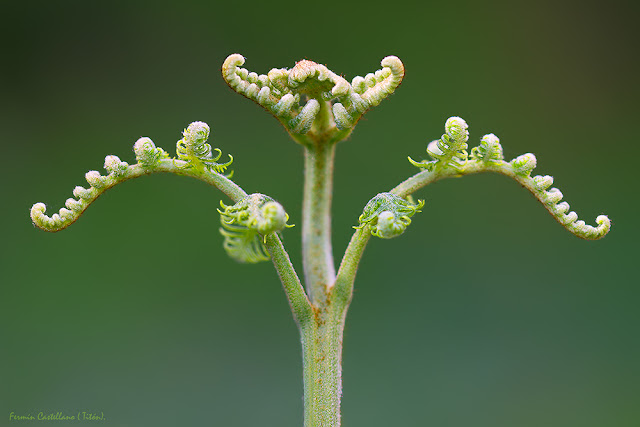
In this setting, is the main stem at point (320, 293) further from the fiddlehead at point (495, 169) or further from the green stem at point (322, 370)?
the fiddlehead at point (495, 169)

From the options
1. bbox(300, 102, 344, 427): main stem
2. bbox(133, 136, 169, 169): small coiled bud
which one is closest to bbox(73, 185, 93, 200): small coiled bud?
bbox(133, 136, 169, 169): small coiled bud

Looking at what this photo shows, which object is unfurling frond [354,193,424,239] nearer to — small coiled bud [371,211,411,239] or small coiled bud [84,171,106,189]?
small coiled bud [371,211,411,239]

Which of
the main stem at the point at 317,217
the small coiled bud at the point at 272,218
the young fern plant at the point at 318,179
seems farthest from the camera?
the main stem at the point at 317,217

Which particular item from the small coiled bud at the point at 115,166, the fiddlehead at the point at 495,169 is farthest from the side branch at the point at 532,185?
the small coiled bud at the point at 115,166

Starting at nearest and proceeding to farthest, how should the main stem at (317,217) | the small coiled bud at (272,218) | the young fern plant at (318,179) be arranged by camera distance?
the small coiled bud at (272,218) → the young fern plant at (318,179) → the main stem at (317,217)

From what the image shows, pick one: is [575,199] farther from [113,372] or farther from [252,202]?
[252,202]

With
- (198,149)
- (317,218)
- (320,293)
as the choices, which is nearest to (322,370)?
(320,293)

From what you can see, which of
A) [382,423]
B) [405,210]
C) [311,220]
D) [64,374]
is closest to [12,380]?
[64,374]
